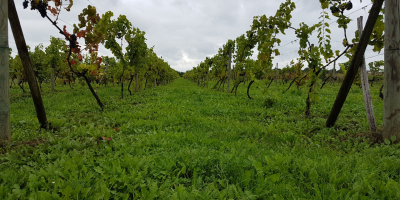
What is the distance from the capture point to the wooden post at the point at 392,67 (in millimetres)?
3377

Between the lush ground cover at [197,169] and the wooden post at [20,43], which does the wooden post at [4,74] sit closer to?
the lush ground cover at [197,169]

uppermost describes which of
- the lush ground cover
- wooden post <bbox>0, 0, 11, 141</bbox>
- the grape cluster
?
the grape cluster

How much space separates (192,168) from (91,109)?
6271 mm

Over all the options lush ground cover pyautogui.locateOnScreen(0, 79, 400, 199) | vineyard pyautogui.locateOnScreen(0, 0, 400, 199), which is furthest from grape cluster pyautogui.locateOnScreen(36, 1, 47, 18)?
lush ground cover pyautogui.locateOnScreen(0, 79, 400, 199)

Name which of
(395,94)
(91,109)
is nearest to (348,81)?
(395,94)

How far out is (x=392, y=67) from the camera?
11.2ft

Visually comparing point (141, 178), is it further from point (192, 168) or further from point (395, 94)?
point (395, 94)

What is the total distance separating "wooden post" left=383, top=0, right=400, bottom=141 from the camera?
338 centimetres

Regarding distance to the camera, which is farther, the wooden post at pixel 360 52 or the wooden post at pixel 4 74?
the wooden post at pixel 360 52

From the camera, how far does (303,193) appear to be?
2131mm

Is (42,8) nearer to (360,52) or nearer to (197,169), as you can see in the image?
(197,169)

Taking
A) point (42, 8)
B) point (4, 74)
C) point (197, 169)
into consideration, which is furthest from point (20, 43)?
point (197, 169)

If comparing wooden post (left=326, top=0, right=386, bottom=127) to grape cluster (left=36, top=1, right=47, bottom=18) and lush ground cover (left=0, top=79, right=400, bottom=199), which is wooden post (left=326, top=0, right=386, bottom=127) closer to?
lush ground cover (left=0, top=79, right=400, bottom=199)

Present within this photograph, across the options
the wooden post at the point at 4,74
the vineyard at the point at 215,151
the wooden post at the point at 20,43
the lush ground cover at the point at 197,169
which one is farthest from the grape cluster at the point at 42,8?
the lush ground cover at the point at 197,169
